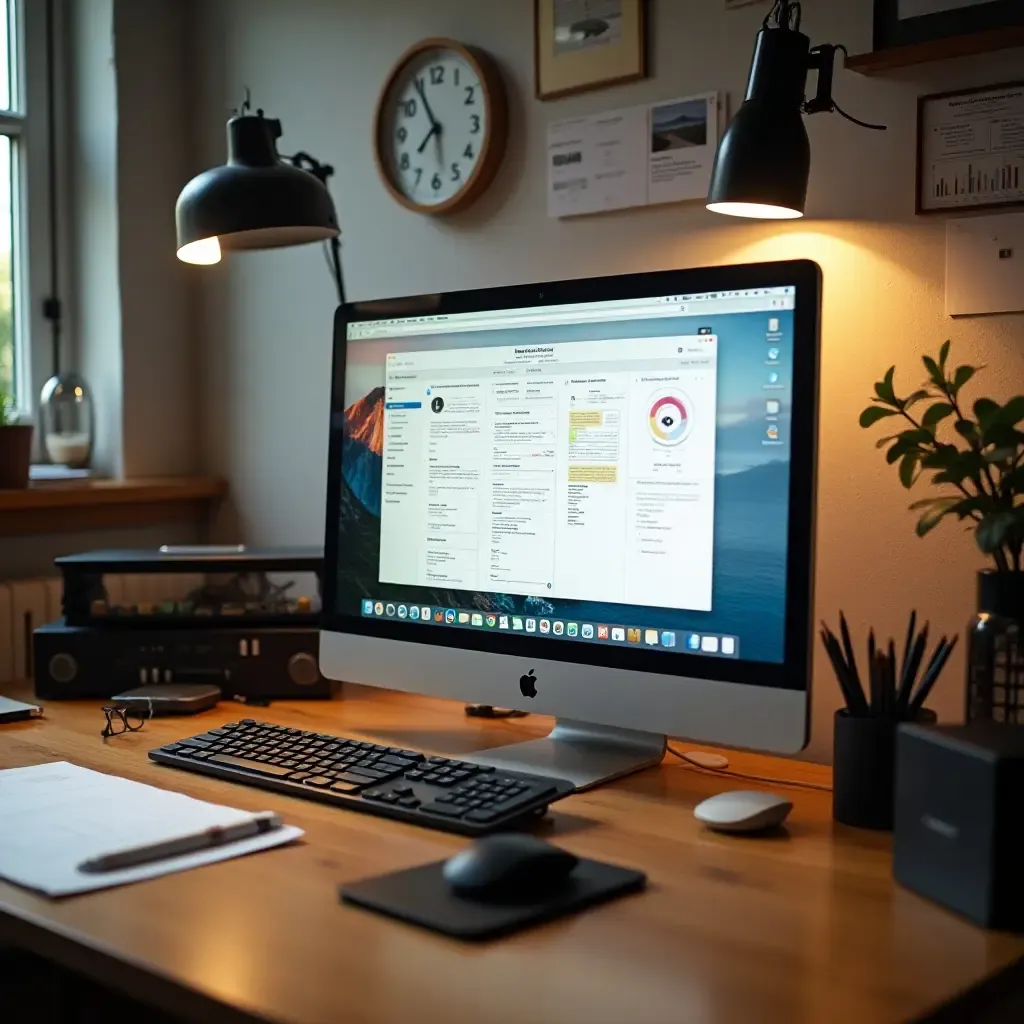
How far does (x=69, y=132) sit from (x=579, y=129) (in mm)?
1062

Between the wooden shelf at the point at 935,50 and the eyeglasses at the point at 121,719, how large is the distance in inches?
44.7

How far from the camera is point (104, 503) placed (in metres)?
2.14

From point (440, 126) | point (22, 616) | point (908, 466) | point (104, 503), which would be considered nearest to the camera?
point (908, 466)

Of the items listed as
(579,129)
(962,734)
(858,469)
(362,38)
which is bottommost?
(962,734)

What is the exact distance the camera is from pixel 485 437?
1.44m

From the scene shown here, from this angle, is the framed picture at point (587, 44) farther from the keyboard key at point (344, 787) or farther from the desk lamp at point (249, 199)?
the keyboard key at point (344, 787)

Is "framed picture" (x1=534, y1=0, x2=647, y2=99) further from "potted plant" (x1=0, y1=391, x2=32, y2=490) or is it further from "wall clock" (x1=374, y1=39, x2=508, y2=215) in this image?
"potted plant" (x1=0, y1=391, x2=32, y2=490)

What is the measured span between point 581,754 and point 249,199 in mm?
820

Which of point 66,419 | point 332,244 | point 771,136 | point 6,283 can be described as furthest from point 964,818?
point 6,283

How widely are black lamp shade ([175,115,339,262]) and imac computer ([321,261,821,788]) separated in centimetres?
18

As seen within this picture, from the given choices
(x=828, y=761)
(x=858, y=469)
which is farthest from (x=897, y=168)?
(x=828, y=761)

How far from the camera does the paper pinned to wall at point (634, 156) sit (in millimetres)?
1576

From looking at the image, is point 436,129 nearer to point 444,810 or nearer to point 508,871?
point 444,810

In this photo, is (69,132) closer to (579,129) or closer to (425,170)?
(425,170)
